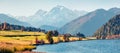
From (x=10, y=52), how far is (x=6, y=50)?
1944 mm

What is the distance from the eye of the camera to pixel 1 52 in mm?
62656

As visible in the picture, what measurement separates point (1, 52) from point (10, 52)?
4.35 metres

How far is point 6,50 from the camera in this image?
65.1m

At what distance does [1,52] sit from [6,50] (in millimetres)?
2471

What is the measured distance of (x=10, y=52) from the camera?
6688 cm

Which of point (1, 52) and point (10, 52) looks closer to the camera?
point (1, 52)
